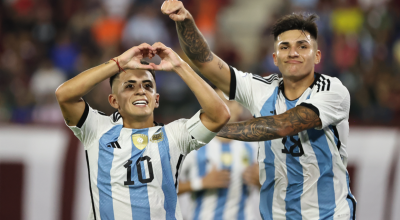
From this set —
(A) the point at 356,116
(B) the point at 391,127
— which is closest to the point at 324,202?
(B) the point at 391,127

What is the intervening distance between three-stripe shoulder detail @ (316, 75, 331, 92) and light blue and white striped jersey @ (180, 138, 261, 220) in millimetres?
1460

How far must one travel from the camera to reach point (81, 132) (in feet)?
10.1

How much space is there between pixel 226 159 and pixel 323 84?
5.20 ft

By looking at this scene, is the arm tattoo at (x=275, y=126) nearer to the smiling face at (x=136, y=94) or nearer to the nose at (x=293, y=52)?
the nose at (x=293, y=52)

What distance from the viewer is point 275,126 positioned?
3178mm

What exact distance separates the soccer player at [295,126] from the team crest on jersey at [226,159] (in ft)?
3.70

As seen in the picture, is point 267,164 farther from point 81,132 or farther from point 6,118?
point 6,118

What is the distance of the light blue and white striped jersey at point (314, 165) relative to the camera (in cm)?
340

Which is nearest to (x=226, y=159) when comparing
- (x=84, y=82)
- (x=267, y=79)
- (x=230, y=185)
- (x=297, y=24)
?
(x=230, y=185)

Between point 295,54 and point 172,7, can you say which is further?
point 295,54

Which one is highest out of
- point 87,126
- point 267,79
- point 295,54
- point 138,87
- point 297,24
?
point 297,24

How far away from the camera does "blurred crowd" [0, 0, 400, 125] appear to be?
7.38 m

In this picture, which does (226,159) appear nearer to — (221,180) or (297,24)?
(221,180)

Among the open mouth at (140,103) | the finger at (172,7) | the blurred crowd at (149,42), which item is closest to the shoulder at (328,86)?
the finger at (172,7)
